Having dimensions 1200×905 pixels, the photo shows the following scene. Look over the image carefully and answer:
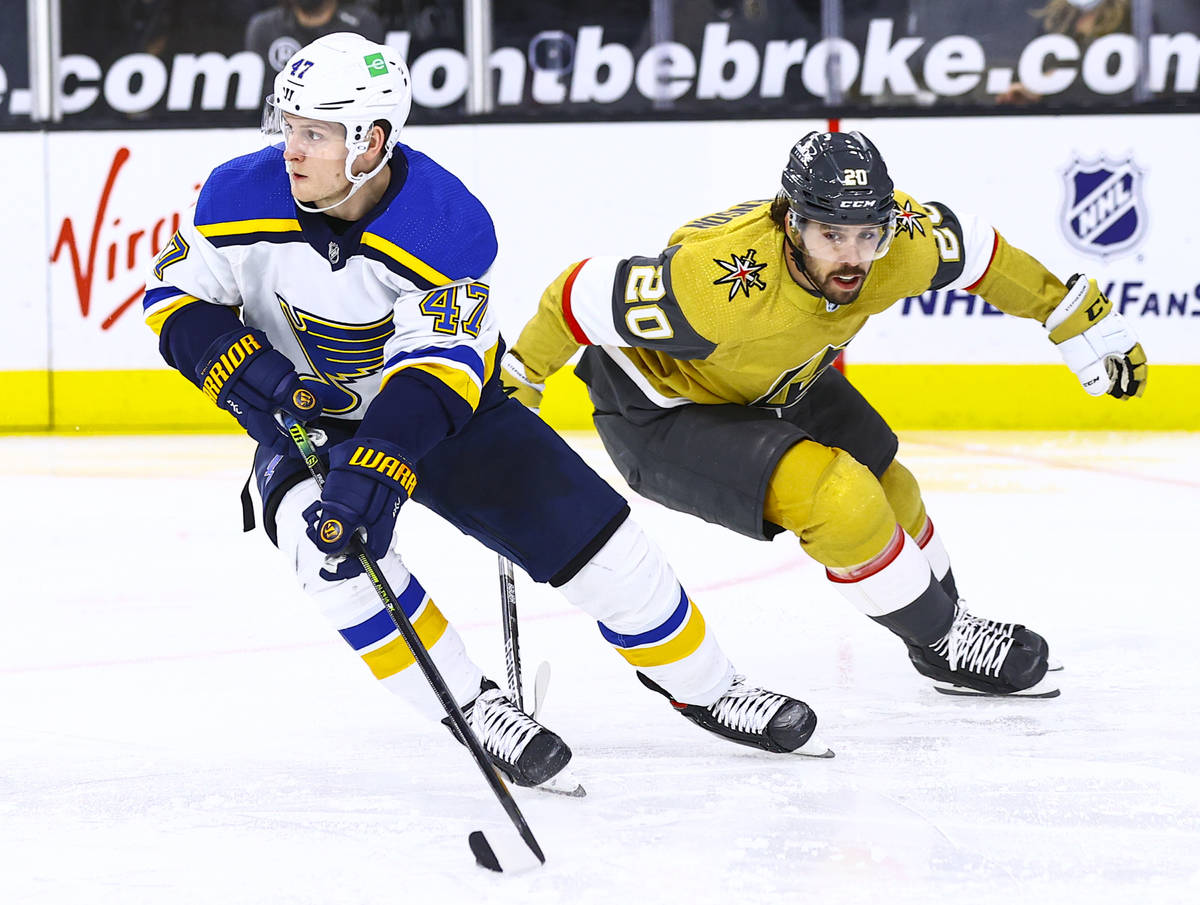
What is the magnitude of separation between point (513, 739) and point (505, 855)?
1.21ft

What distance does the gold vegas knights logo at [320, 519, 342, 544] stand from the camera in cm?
192

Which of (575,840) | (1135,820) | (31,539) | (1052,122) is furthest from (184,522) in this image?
(1052,122)

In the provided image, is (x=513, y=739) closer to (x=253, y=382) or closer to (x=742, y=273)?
(x=253, y=382)

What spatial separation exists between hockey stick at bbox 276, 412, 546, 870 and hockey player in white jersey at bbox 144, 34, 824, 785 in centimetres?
3

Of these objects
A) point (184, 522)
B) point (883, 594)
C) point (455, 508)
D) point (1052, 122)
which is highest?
point (1052, 122)

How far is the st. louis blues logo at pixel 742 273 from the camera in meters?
2.51

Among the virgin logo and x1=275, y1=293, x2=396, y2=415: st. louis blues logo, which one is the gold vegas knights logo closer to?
x1=275, y1=293, x2=396, y2=415: st. louis blues logo

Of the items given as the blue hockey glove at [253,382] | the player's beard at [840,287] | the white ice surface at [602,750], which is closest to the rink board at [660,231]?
the white ice surface at [602,750]

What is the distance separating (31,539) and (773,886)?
2.91 metres

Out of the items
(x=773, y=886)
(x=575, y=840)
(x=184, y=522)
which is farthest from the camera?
(x=184, y=522)

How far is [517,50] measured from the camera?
21.8 ft

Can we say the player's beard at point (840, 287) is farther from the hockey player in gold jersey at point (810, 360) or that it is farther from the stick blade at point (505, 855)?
the stick blade at point (505, 855)

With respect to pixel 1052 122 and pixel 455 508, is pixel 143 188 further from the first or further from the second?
pixel 455 508

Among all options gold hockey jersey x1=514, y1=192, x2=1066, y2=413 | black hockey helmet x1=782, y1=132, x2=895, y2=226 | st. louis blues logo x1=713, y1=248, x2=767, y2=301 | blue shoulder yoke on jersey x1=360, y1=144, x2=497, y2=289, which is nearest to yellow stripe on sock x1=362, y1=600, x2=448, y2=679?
blue shoulder yoke on jersey x1=360, y1=144, x2=497, y2=289
